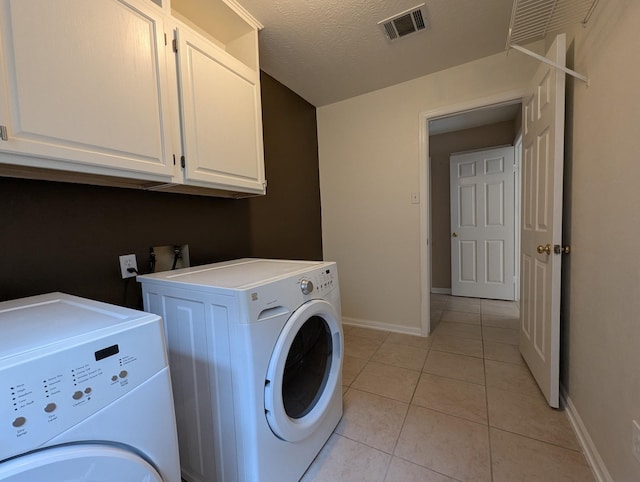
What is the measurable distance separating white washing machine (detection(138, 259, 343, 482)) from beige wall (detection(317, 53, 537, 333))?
151cm

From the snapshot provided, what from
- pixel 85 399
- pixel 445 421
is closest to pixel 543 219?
pixel 445 421

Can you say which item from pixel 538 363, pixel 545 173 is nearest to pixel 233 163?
pixel 545 173

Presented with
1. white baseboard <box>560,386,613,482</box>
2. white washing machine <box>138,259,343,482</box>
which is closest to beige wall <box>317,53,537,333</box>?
white baseboard <box>560,386,613,482</box>

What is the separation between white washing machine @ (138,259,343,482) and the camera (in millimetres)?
908

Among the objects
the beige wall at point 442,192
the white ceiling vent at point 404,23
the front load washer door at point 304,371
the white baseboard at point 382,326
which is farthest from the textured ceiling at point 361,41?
the white baseboard at point 382,326

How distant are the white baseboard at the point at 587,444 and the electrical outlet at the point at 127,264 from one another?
215cm

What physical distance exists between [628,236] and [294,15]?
1.85 m

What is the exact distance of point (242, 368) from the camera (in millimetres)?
895

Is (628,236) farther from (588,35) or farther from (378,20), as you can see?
(378,20)

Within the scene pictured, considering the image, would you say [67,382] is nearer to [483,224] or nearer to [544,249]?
[544,249]

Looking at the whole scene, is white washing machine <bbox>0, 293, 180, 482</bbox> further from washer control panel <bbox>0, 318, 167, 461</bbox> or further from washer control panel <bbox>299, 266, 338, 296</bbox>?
washer control panel <bbox>299, 266, 338, 296</bbox>

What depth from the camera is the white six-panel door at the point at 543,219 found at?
1.39m

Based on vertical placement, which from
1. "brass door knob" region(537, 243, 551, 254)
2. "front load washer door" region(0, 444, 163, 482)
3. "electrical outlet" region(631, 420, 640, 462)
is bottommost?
"electrical outlet" region(631, 420, 640, 462)

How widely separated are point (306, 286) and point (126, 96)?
3.17 feet
